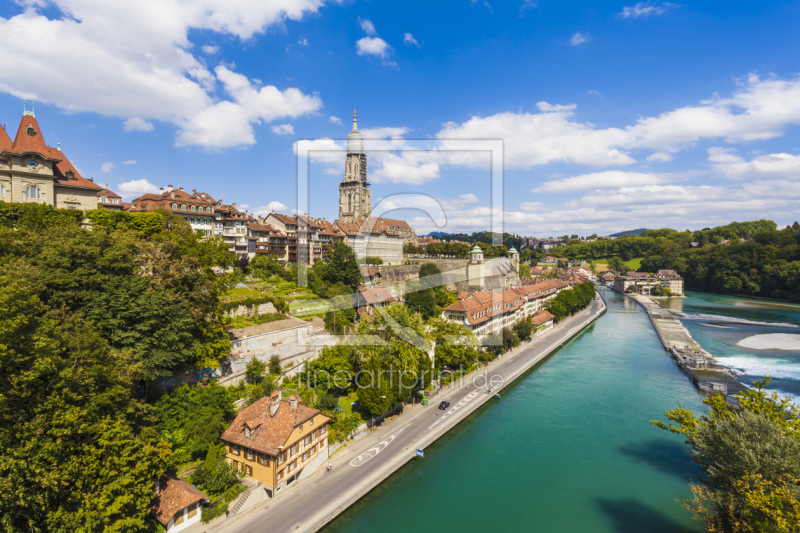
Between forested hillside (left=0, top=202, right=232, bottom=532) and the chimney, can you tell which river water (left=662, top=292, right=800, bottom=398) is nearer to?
the chimney

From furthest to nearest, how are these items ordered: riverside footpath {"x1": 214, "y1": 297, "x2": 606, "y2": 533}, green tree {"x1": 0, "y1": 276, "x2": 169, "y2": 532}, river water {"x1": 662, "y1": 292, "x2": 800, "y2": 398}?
river water {"x1": 662, "y1": 292, "x2": 800, "y2": 398} < riverside footpath {"x1": 214, "y1": 297, "x2": 606, "y2": 533} < green tree {"x1": 0, "y1": 276, "x2": 169, "y2": 532}

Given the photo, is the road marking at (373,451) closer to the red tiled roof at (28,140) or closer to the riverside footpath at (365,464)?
the riverside footpath at (365,464)

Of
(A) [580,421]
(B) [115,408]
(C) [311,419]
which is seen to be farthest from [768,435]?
(B) [115,408]

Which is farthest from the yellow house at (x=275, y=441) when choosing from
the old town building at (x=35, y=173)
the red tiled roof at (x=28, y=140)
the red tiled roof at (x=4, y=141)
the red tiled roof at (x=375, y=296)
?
the red tiled roof at (x=4, y=141)

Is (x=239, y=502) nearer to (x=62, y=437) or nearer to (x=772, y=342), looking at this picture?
(x=62, y=437)

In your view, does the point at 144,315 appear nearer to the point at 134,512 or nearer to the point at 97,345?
the point at 97,345

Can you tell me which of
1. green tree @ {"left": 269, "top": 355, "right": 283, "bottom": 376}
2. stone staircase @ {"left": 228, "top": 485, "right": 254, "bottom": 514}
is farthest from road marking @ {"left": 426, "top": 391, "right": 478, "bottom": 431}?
stone staircase @ {"left": 228, "top": 485, "right": 254, "bottom": 514}
